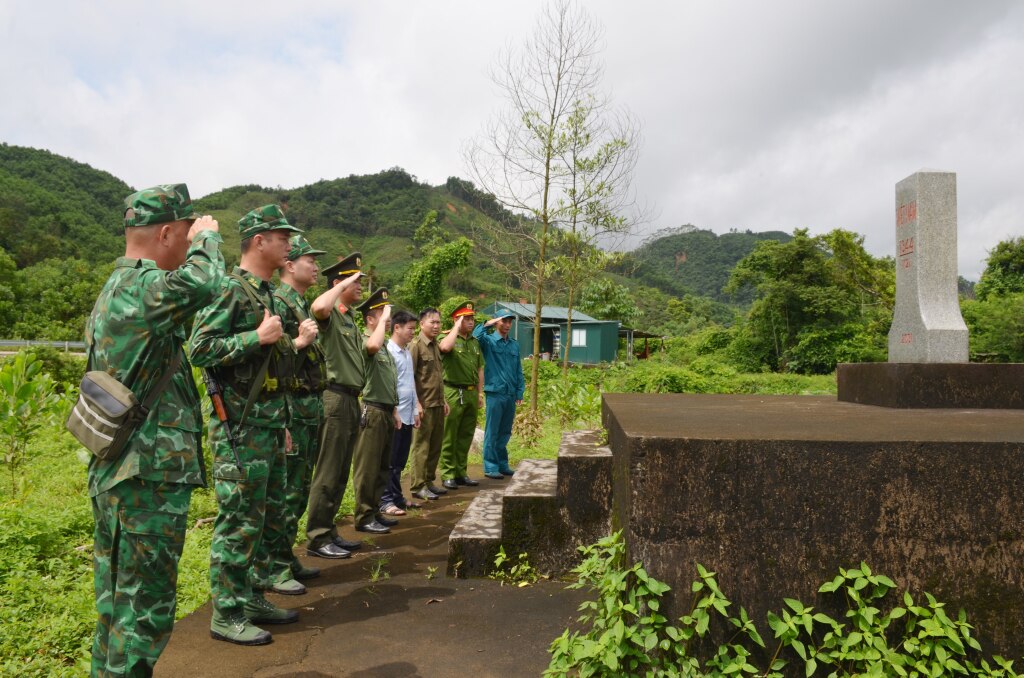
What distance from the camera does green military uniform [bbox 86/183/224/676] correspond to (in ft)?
6.93

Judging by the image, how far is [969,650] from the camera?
230cm

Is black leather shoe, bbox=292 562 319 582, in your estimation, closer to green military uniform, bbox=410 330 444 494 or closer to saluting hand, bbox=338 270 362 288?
saluting hand, bbox=338 270 362 288

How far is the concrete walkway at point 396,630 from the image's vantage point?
8.96ft

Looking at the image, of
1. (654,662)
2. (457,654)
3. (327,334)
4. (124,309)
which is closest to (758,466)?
(654,662)

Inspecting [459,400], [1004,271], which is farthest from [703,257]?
[459,400]

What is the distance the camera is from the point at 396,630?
123 inches

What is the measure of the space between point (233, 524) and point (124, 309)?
1234 mm

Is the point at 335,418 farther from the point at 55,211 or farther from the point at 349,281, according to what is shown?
the point at 55,211

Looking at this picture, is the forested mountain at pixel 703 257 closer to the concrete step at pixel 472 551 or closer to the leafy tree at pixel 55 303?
the leafy tree at pixel 55 303

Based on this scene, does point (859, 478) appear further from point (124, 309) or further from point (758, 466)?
point (124, 309)

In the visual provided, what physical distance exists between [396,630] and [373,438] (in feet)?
6.52

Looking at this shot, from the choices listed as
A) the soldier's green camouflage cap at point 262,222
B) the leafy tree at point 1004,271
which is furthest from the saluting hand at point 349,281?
the leafy tree at point 1004,271

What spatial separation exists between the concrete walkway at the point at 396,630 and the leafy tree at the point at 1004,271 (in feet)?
108

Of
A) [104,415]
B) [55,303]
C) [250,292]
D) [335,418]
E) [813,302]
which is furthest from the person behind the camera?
[55,303]
